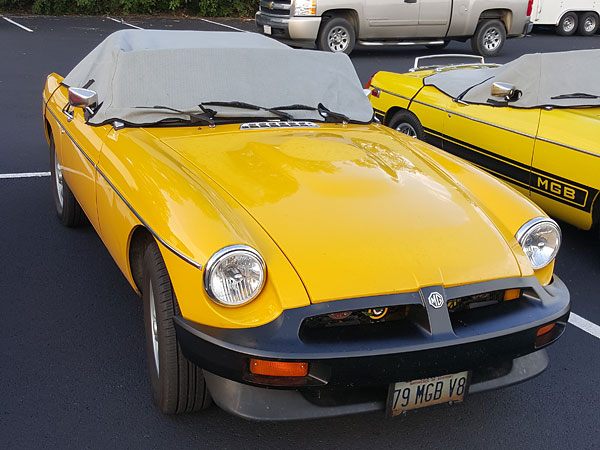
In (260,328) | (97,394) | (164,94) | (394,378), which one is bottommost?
(97,394)

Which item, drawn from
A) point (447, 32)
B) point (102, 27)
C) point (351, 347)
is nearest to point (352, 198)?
point (351, 347)

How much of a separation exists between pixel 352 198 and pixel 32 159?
4.43m

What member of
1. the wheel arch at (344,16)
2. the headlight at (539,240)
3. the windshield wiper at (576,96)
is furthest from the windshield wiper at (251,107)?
the wheel arch at (344,16)

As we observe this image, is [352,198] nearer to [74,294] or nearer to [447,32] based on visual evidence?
[74,294]

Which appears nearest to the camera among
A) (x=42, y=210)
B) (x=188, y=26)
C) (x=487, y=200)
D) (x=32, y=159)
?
(x=487, y=200)

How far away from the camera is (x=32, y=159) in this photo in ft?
21.2

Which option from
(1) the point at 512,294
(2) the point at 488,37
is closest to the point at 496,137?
(1) the point at 512,294

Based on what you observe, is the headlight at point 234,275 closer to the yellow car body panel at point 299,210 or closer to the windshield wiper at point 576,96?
the yellow car body panel at point 299,210

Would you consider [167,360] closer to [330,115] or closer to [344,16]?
[330,115]

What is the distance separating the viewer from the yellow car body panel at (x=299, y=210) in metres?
2.58

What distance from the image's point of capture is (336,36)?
12875mm

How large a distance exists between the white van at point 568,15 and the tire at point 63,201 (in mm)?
15960

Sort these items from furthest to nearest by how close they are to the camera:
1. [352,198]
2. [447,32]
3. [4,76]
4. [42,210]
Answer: [447,32] → [4,76] → [42,210] → [352,198]

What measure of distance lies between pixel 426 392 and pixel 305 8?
10.8 meters
